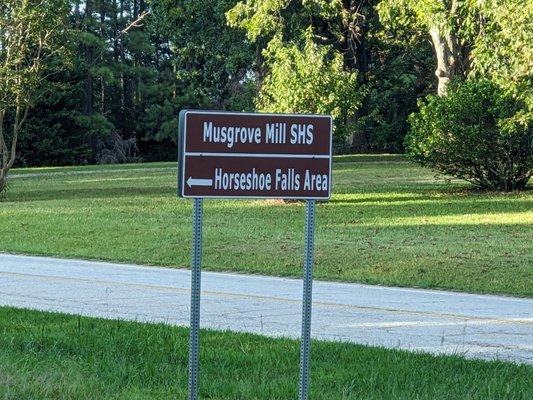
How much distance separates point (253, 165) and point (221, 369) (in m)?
2.18

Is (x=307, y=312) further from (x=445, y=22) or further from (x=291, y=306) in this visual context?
(x=445, y=22)

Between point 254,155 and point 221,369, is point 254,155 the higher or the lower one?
the higher one

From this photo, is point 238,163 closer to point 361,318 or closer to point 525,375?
point 525,375

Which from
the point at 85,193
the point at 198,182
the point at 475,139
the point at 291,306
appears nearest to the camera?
the point at 198,182

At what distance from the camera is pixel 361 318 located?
11672 millimetres

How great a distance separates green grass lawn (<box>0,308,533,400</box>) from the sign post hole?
1031mm

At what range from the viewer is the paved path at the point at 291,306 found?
34.1 feet

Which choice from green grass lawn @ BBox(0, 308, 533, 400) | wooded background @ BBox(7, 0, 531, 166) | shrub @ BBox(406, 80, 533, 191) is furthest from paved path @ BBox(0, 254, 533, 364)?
shrub @ BBox(406, 80, 533, 191)

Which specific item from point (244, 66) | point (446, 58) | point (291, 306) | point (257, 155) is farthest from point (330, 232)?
point (244, 66)

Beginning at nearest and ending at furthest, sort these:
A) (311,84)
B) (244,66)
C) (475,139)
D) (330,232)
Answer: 1. (330,232)
2. (311,84)
3. (475,139)
4. (244,66)

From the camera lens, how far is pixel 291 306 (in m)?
12.6

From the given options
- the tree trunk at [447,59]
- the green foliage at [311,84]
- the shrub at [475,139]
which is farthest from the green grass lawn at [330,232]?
the tree trunk at [447,59]

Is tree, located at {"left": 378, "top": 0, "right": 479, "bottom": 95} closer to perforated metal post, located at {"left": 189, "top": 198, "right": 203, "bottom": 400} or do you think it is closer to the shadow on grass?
the shadow on grass

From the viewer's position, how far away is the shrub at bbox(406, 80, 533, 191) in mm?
29797
